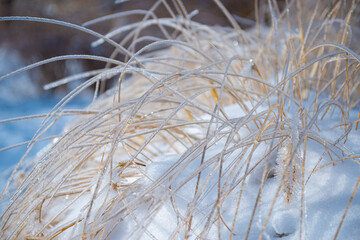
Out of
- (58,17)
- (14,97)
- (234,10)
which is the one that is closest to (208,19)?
(234,10)

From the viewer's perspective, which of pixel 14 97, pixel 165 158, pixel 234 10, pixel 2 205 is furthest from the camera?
pixel 234 10

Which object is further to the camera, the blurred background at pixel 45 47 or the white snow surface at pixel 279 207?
the blurred background at pixel 45 47

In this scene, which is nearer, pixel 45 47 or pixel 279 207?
pixel 279 207

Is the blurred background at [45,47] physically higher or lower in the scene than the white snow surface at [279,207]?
higher

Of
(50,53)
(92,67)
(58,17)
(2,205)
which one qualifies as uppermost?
(58,17)

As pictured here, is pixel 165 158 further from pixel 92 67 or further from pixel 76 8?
pixel 76 8

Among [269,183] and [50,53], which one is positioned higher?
[50,53]

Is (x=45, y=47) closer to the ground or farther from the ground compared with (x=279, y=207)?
farther from the ground

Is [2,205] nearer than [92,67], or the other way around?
[2,205]
